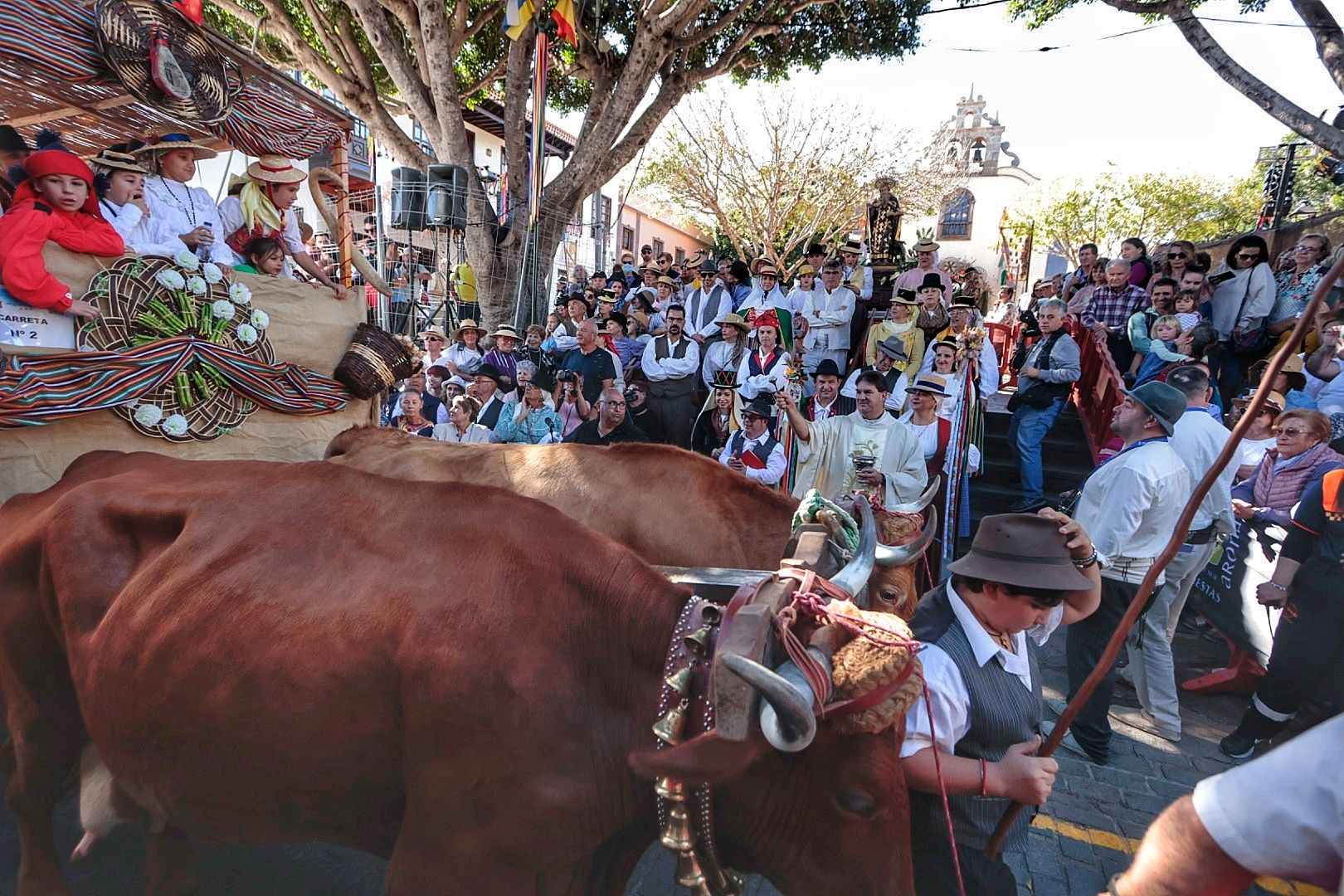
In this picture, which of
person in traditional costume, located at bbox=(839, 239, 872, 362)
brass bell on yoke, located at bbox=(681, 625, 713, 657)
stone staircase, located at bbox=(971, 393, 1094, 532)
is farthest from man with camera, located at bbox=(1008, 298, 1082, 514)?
brass bell on yoke, located at bbox=(681, 625, 713, 657)

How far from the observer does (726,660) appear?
1.56 m

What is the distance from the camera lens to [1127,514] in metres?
4.11

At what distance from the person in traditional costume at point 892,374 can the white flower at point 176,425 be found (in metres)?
5.43

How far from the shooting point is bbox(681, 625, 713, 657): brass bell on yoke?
71.2 inches

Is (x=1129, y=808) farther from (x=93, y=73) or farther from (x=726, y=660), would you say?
(x=93, y=73)

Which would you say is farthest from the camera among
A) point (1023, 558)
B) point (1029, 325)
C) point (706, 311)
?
point (1029, 325)

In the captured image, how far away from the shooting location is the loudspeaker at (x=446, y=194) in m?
11.8

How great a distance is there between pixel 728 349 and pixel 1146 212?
1405 inches

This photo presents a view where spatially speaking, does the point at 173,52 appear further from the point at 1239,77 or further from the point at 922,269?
the point at 1239,77

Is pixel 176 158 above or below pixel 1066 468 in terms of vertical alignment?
above

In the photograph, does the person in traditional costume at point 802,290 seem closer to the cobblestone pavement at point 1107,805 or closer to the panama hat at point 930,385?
the panama hat at point 930,385

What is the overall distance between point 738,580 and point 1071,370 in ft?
23.8

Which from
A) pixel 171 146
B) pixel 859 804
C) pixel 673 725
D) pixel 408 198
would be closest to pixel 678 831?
pixel 673 725

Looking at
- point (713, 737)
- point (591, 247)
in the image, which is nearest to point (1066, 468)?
point (713, 737)
